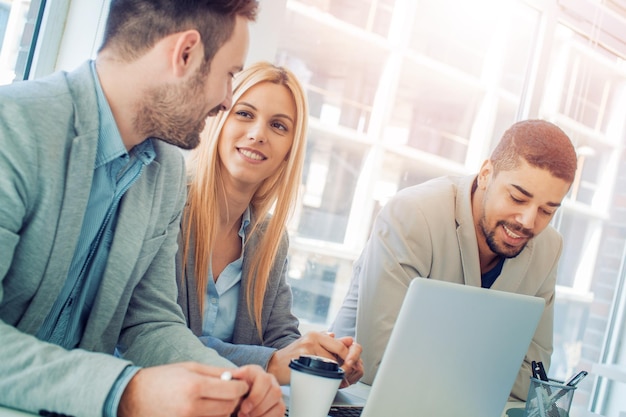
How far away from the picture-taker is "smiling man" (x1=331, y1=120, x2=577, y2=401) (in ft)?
6.74

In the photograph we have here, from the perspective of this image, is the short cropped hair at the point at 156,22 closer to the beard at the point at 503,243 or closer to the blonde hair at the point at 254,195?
the blonde hair at the point at 254,195

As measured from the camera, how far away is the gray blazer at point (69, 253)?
87cm

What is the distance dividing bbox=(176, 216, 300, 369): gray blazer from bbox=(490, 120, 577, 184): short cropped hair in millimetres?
776

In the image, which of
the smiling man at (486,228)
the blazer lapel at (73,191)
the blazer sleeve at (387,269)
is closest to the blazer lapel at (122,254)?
the blazer lapel at (73,191)

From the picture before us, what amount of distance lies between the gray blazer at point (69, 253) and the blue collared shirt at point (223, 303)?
15.3 inches

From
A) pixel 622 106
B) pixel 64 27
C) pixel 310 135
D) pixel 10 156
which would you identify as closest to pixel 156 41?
pixel 10 156

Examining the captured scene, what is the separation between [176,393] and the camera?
2.83ft

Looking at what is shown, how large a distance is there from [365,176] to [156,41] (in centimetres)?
219

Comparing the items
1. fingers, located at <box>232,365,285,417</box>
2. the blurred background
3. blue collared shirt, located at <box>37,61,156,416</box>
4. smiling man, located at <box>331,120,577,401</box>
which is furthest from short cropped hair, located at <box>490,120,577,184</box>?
fingers, located at <box>232,365,285,417</box>

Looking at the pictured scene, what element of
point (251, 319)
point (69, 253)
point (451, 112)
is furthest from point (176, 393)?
point (451, 112)

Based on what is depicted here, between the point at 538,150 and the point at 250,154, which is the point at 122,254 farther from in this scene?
the point at 538,150

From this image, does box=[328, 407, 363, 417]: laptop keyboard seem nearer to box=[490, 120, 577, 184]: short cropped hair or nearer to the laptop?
the laptop

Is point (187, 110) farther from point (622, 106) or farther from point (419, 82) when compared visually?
point (622, 106)

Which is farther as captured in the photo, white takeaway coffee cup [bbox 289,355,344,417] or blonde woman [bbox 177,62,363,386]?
blonde woman [bbox 177,62,363,386]
